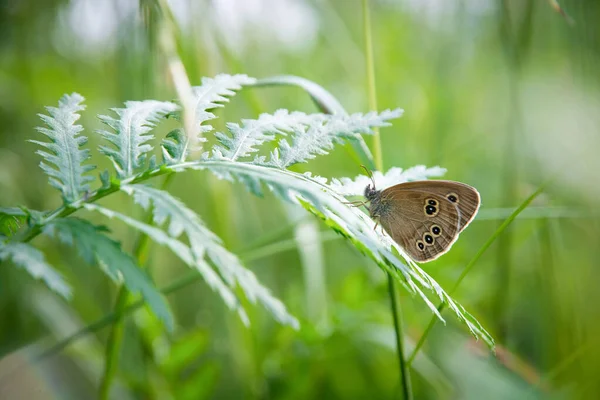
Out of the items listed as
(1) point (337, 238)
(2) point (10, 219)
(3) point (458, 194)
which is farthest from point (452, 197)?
(2) point (10, 219)

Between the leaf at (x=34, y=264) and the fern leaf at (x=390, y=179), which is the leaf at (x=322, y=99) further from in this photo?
the leaf at (x=34, y=264)

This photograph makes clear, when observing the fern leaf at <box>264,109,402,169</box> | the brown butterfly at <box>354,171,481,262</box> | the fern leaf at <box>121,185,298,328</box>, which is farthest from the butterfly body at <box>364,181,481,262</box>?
the fern leaf at <box>121,185,298,328</box>

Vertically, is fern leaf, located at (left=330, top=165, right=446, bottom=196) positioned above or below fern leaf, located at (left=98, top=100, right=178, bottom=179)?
below

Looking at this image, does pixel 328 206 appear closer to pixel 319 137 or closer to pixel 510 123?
pixel 319 137

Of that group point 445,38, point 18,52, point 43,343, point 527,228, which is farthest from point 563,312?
point 18,52

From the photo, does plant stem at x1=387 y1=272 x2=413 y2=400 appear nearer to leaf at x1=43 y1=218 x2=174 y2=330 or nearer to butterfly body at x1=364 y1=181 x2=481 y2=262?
butterfly body at x1=364 y1=181 x2=481 y2=262

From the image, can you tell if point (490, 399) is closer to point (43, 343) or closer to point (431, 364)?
point (431, 364)
